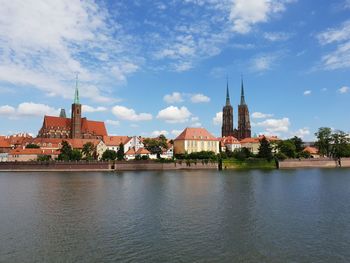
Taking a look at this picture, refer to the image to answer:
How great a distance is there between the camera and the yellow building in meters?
99.6

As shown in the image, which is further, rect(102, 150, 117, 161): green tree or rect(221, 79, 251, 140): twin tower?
rect(221, 79, 251, 140): twin tower

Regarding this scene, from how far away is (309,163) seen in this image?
9550 centimetres

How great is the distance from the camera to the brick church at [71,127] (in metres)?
121

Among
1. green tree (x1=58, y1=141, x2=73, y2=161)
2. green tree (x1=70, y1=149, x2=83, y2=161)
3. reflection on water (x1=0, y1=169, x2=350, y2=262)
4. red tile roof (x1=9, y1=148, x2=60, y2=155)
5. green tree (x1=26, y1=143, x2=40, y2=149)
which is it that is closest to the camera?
reflection on water (x1=0, y1=169, x2=350, y2=262)

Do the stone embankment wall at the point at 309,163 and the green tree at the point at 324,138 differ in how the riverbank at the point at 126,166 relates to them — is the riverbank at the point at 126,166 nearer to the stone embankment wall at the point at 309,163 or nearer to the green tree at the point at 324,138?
the stone embankment wall at the point at 309,163

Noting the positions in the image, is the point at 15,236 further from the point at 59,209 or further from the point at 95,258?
the point at 59,209

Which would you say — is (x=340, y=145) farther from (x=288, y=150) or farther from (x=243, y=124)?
(x=243, y=124)

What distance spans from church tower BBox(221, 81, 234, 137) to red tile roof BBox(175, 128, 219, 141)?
57817mm

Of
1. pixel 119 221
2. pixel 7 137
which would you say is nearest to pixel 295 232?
pixel 119 221

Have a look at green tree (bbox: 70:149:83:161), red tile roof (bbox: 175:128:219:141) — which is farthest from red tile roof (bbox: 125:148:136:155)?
green tree (bbox: 70:149:83:161)

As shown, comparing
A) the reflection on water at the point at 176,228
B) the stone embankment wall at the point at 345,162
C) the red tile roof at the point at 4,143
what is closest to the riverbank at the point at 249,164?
the stone embankment wall at the point at 345,162

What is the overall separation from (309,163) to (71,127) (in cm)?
Answer: 7787

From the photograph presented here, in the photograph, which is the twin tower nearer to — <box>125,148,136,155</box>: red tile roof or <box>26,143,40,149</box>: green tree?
<box>125,148,136,155</box>: red tile roof

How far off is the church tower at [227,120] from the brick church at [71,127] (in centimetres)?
5887
